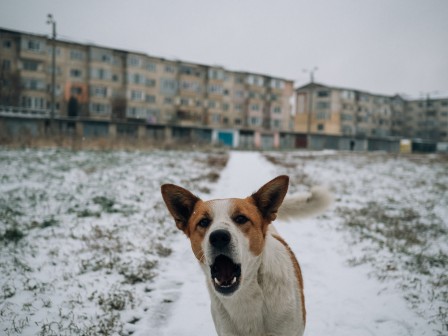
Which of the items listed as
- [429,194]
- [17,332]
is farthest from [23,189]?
[429,194]

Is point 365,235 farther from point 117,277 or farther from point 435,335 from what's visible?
point 117,277

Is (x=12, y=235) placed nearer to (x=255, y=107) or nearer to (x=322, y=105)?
(x=255, y=107)

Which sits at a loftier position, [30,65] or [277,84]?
[277,84]

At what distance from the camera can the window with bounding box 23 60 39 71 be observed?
4766 centimetres

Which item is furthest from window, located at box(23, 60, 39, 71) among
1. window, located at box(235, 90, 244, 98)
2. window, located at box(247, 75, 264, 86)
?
window, located at box(247, 75, 264, 86)

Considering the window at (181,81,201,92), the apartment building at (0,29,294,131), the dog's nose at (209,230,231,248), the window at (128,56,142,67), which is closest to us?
the dog's nose at (209,230,231,248)

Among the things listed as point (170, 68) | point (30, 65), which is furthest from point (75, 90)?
point (170, 68)

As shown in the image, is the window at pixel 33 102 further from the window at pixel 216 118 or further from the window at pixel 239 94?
the window at pixel 239 94

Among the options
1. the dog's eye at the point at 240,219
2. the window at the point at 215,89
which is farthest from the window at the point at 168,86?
the dog's eye at the point at 240,219

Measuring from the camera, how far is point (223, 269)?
2.53 meters

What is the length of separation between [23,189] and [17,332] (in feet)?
23.0

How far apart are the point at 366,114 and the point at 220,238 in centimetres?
9019

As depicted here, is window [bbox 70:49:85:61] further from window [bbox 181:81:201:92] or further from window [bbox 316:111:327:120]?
window [bbox 316:111:327:120]

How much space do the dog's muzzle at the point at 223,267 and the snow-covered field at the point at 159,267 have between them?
1286 mm
